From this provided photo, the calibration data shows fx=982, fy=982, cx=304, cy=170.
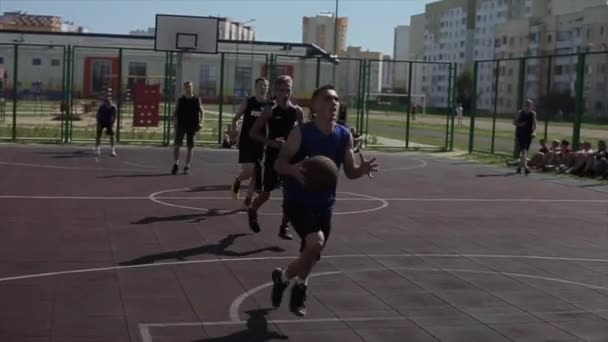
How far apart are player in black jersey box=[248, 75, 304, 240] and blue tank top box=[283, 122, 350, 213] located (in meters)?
2.57

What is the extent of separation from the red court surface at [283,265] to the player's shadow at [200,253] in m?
0.02

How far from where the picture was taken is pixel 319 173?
757cm

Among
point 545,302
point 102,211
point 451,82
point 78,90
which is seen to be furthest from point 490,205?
point 78,90

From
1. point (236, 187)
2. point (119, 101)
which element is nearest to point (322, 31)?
point (119, 101)

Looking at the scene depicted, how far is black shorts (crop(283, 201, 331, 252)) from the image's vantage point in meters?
7.82

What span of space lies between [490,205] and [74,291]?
9.74 m

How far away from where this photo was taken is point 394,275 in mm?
9805

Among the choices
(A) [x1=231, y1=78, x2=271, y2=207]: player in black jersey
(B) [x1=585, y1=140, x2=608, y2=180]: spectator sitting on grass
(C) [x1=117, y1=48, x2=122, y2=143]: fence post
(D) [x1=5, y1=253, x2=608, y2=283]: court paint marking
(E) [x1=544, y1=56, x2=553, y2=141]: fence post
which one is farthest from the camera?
(C) [x1=117, y1=48, x2=122, y2=143]: fence post

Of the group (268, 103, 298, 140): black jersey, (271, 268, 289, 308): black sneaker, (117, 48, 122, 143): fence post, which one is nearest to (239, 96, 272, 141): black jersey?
(268, 103, 298, 140): black jersey

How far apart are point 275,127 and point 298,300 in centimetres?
435

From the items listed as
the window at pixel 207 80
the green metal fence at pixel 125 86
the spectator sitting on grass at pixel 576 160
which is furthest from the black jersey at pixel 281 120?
the window at pixel 207 80

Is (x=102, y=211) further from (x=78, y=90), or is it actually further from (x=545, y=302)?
(x=78, y=90)

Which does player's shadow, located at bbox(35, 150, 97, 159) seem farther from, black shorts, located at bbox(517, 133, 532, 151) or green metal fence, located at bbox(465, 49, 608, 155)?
green metal fence, located at bbox(465, 49, 608, 155)

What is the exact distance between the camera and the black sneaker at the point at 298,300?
7.77 metres
